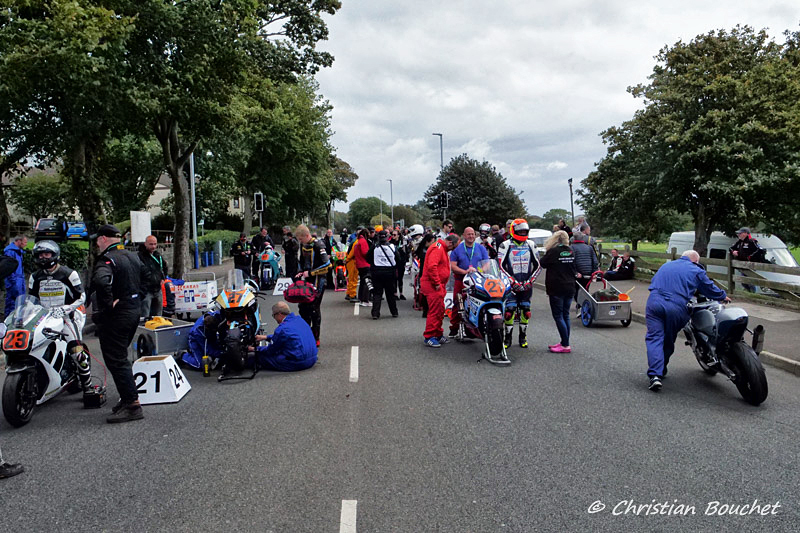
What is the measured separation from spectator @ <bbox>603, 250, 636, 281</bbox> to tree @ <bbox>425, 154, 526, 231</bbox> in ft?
100

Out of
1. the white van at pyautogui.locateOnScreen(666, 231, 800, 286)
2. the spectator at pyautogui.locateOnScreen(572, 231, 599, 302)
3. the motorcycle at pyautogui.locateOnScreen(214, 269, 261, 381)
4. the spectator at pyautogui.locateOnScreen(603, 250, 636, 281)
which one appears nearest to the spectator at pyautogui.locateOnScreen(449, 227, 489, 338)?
the spectator at pyautogui.locateOnScreen(572, 231, 599, 302)

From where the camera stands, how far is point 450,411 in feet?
19.0

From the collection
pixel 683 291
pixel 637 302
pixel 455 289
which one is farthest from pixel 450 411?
pixel 637 302

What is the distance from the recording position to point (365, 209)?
166 m

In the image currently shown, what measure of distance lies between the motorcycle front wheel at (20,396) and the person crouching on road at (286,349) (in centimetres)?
246

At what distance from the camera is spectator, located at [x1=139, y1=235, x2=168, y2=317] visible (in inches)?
391

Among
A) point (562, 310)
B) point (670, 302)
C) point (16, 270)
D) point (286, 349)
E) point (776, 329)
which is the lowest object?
point (776, 329)

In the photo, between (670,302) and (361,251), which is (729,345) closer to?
(670,302)

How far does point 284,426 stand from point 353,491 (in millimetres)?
1585

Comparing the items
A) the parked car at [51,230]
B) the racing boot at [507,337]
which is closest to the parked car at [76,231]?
the parked car at [51,230]

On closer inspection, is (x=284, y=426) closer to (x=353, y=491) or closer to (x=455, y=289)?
(x=353, y=491)

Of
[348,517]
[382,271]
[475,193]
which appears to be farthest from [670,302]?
[475,193]

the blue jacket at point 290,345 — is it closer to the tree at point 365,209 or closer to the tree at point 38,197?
the tree at point 38,197

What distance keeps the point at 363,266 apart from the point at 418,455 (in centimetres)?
976
